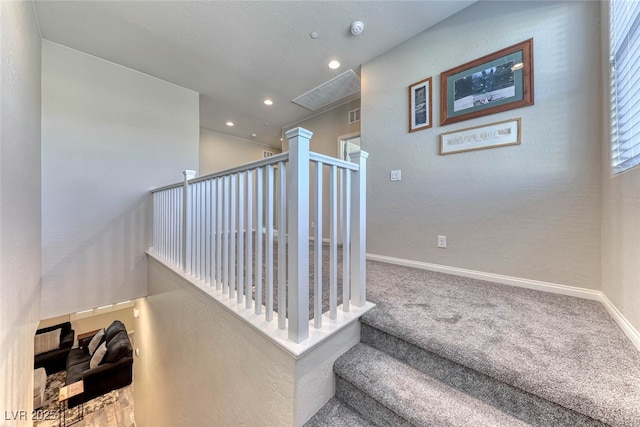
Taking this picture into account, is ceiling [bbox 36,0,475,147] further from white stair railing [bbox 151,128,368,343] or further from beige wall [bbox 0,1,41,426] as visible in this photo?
white stair railing [bbox 151,128,368,343]

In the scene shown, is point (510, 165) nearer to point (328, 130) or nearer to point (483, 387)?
point (483, 387)

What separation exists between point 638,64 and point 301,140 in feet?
5.98

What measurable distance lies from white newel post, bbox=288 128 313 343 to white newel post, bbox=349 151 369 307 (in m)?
0.48

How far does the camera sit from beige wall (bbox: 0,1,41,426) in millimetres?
1372

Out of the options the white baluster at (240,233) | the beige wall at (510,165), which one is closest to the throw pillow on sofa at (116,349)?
the white baluster at (240,233)

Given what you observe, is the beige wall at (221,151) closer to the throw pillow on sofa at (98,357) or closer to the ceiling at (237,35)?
the ceiling at (237,35)

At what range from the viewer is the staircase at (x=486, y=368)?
918 mm

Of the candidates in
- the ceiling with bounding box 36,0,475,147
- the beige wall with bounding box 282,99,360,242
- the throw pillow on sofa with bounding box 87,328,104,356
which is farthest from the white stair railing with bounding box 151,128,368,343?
the throw pillow on sofa with bounding box 87,328,104,356

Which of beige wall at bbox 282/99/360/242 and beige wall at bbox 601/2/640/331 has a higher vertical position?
beige wall at bbox 282/99/360/242

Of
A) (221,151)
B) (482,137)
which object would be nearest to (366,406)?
(482,137)

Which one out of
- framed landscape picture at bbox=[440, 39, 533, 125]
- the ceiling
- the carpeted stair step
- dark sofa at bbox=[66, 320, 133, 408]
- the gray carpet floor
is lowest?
dark sofa at bbox=[66, 320, 133, 408]

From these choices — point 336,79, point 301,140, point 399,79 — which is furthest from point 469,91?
point 301,140

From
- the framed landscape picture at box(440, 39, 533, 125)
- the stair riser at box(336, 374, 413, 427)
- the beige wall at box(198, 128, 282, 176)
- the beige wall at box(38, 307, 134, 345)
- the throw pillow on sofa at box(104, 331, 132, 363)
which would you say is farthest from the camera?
the beige wall at box(38, 307, 134, 345)

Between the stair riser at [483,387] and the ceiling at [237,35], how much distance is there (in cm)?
296
